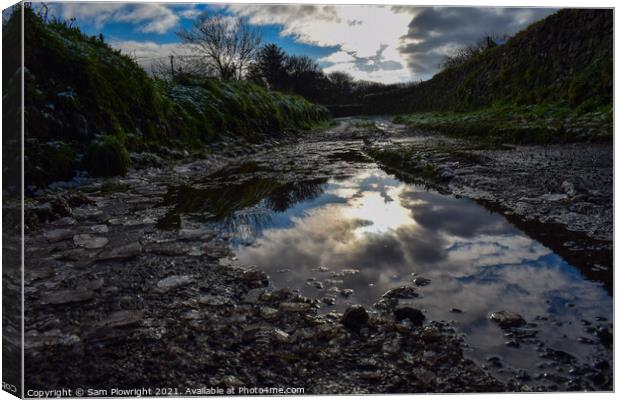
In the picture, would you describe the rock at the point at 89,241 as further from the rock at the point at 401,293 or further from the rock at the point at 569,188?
the rock at the point at 569,188

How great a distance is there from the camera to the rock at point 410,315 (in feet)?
6.31

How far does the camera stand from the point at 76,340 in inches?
69.0

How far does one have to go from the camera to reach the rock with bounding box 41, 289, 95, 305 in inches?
82.6

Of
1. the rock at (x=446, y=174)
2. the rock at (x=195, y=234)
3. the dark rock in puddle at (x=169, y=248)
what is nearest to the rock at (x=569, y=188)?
the rock at (x=446, y=174)

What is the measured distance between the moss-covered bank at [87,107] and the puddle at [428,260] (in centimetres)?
145

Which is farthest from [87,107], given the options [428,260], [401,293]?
[401,293]

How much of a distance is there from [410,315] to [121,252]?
208 cm

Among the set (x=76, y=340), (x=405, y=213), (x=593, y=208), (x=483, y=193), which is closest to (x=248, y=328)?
(x=76, y=340)

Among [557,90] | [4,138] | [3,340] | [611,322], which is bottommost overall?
[3,340]

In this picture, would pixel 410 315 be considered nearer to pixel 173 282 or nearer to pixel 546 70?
pixel 173 282

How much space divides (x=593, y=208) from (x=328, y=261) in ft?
7.89

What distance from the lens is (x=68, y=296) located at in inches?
84.8

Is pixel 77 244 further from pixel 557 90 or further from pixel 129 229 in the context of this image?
pixel 557 90

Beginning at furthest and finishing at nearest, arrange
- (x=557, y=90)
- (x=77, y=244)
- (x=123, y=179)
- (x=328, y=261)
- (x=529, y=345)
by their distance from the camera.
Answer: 1. (x=557, y=90)
2. (x=123, y=179)
3. (x=77, y=244)
4. (x=328, y=261)
5. (x=529, y=345)
